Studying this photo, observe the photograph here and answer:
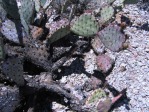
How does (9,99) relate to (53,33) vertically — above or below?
below

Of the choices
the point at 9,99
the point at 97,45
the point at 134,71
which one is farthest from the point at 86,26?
the point at 9,99

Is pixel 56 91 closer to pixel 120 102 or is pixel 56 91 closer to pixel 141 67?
pixel 120 102

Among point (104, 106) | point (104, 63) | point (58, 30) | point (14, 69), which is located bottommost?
point (104, 106)

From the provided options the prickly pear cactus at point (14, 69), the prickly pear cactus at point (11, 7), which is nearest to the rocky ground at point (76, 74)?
the prickly pear cactus at point (14, 69)

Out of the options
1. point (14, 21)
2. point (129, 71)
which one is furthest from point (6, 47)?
point (129, 71)

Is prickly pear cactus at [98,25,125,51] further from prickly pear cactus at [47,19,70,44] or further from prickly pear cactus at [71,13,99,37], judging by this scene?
prickly pear cactus at [47,19,70,44]

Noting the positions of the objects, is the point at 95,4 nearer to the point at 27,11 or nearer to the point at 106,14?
the point at 106,14
